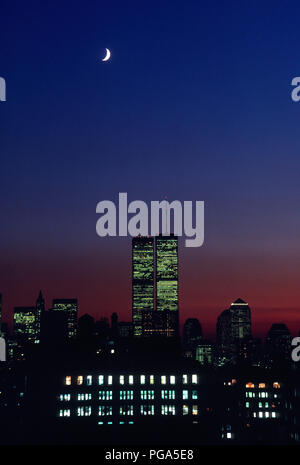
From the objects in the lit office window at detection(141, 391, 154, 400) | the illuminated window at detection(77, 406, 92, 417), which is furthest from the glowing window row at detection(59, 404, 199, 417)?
the lit office window at detection(141, 391, 154, 400)

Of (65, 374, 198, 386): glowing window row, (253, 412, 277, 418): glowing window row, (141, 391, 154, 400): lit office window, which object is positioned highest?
(65, 374, 198, 386): glowing window row

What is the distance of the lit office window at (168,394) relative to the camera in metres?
62.3

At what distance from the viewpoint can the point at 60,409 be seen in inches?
2368

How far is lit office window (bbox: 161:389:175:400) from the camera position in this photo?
62.3m

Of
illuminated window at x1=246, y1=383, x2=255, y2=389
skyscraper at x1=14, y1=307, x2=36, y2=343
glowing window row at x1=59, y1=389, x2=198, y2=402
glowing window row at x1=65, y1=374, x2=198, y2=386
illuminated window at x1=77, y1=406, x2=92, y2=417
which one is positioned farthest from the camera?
skyscraper at x1=14, y1=307, x2=36, y2=343

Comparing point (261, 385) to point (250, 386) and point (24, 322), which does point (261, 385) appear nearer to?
point (250, 386)

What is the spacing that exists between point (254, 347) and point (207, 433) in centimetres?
11476

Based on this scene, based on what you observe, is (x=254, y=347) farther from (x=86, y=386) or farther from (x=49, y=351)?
(x=86, y=386)

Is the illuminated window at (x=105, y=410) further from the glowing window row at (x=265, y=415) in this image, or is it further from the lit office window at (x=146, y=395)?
the glowing window row at (x=265, y=415)

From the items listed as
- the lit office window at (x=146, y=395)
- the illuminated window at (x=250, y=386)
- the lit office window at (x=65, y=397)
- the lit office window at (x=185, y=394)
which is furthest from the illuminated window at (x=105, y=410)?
the illuminated window at (x=250, y=386)

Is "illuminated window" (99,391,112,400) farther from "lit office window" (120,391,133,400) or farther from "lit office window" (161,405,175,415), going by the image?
"lit office window" (161,405,175,415)

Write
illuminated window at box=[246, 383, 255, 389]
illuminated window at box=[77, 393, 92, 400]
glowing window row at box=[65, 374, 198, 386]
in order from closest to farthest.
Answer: illuminated window at box=[77, 393, 92, 400] → glowing window row at box=[65, 374, 198, 386] → illuminated window at box=[246, 383, 255, 389]

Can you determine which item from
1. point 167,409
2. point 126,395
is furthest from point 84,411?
point 167,409
